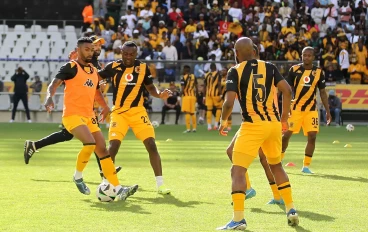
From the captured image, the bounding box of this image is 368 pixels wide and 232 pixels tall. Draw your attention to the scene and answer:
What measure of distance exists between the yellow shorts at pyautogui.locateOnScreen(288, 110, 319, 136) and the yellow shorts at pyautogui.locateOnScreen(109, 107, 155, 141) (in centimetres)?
408

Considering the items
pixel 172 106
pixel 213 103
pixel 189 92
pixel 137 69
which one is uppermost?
pixel 137 69

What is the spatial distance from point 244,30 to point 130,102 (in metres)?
24.6

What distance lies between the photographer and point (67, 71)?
11.9 m

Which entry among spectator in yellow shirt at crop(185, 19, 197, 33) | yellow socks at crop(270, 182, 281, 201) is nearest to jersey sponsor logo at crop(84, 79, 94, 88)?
yellow socks at crop(270, 182, 281, 201)

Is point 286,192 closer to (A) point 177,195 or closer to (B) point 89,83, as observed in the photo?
(A) point 177,195

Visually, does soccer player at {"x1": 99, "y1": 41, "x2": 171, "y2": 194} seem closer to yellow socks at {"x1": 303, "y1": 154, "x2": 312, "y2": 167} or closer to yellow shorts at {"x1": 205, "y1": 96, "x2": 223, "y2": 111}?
yellow socks at {"x1": 303, "y1": 154, "x2": 312, "y2": 167}

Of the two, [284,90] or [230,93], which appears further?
[284,90]

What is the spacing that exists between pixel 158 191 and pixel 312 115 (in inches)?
180

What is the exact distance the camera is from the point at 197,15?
38.5 m

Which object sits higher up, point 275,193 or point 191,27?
point 191,27

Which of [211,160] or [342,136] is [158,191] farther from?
[342,136]

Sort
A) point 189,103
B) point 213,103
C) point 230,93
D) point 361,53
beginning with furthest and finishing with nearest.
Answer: point 361,53 < point 213,103 < point 189,103 < point 230,93

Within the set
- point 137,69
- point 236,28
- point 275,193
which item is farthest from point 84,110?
point 236,28

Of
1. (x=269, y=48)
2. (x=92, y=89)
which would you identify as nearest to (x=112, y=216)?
(x=92, y=89)
